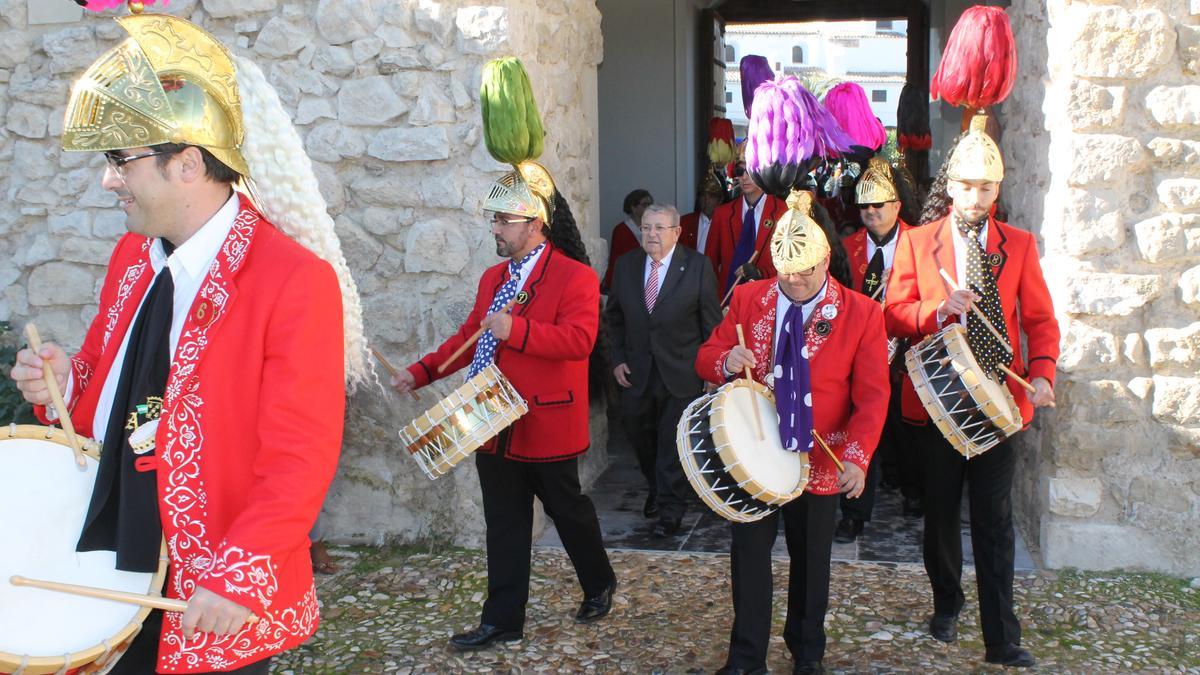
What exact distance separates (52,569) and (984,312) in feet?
10.2

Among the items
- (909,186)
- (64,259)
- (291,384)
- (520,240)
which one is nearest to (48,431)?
(291,384)

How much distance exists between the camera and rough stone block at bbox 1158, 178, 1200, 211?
4.81 meters

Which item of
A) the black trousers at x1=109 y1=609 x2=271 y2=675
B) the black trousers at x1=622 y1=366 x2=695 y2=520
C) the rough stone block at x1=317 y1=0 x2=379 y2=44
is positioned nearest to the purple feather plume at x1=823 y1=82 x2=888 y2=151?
the black trousers at x1=622 y1=366 x2=695 y2=520

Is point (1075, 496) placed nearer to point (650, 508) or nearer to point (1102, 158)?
point (1102, 158)

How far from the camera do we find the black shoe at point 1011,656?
4.08m

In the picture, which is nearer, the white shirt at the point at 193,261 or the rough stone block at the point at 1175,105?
the white shirt at the point at 193,261

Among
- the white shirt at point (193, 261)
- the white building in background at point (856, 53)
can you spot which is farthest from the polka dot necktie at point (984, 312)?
the white building in background at point (856, 53)

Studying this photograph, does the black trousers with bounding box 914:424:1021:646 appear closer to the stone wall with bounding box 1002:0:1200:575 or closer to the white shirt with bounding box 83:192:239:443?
the stone wall with bounding box 1002:0:1200:575

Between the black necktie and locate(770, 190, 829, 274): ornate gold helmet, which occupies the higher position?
locate(770, 190, 829, 274): ornate gold helmet

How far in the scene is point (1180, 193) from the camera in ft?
15.8

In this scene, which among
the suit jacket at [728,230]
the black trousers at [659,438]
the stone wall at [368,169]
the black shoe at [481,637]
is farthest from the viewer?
the suit jacket at [728,230]

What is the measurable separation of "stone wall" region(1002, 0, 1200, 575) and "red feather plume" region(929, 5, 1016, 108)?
2.17 ft

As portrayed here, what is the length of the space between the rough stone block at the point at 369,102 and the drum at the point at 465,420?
1871mm

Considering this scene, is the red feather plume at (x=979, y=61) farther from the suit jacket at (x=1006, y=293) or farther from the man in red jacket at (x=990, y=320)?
the suit jacket at (x=1006, y=293)
